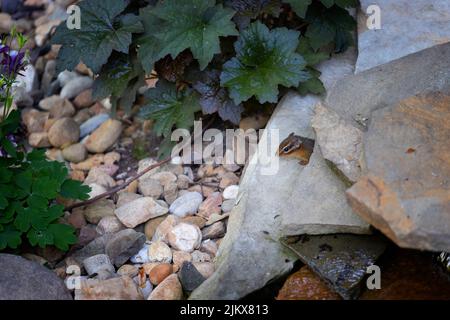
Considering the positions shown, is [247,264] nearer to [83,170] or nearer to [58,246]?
[58,246]

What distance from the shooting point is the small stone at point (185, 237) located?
2.93 metres

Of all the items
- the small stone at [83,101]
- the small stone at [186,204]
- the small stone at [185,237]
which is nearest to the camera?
the small stone at [185,237]

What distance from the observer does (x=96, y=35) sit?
329 cm

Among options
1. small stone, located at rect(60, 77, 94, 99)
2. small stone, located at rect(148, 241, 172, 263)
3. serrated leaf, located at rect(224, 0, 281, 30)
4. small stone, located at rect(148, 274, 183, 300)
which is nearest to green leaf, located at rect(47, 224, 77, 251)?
small stone, located at rect(148, 241, 172, 263)

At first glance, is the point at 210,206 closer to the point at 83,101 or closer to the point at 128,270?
the point at 128,270

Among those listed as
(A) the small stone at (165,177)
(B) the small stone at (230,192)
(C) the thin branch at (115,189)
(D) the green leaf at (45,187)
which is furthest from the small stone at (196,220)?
(D) the green leaf at (45,187)

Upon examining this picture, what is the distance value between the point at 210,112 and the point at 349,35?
859 mm

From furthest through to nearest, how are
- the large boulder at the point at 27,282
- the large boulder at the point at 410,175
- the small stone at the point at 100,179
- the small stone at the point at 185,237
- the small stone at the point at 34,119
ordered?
the small stone at the point at 34,119, the small stone at the point at 100,179, the small stone at the point at 185,237, the large boulder at the point at 27,282, the large boulder at the point at 410,175

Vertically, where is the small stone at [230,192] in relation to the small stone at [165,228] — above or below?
above

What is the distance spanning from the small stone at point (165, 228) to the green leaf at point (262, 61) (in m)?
0.66

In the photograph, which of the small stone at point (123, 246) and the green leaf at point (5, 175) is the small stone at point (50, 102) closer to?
the green leaf at point (5, 175)

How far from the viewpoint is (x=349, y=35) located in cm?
340

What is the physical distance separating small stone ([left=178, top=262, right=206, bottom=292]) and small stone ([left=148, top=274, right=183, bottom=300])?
28 millimetres

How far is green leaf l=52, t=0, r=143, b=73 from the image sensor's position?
127 inches
